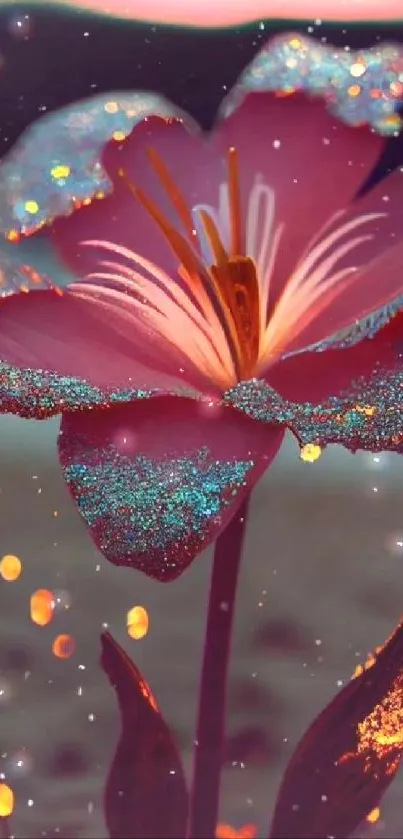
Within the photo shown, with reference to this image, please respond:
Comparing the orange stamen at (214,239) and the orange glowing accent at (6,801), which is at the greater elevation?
the orange stamen at (214,239)

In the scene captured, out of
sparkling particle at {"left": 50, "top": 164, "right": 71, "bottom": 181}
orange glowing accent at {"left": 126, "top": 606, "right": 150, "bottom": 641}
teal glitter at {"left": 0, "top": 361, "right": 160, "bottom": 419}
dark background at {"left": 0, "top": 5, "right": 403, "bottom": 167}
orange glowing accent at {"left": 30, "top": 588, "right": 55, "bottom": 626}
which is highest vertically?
dark background at {"left": 0, "top": 5, "right": 403, "bottom": 167}

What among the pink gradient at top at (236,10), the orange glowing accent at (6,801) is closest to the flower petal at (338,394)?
the pink gradient at top at (236,10)

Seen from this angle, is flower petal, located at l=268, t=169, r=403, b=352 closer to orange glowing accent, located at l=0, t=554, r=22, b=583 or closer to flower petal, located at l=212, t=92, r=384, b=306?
flower petal, located at l=212, t=92, r=384, b=306

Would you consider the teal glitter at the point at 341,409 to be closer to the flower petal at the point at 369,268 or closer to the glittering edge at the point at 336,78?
the flower petal at the point at 369,268

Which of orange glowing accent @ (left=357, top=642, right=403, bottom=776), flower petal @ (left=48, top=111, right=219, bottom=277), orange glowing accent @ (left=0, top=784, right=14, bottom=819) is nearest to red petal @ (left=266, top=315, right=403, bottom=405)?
flower petal @ (left=48, top=111, right=219, bottom=277)

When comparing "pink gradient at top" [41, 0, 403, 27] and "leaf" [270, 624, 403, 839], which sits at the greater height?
"pink gradient at top" [41, 0, 403, 27]

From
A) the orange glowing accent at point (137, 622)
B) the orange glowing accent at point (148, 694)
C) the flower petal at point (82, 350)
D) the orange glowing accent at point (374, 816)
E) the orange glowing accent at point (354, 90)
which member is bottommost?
the orange glowing accent at point (374, 816)
